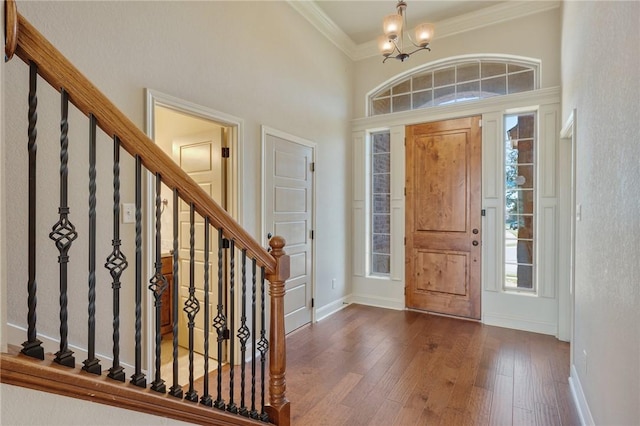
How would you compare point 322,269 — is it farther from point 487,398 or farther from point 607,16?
point 607,16

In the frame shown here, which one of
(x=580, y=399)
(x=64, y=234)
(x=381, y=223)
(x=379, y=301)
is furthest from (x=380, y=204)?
(x=64, y=234)

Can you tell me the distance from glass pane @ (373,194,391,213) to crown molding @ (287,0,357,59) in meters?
2.04

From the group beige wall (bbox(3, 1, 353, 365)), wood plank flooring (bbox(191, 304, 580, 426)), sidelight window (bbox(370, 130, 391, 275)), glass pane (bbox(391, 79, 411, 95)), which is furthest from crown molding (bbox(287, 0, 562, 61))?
wood plank flooring (bbox(191, 304, 580, 426))

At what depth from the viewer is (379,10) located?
12.6 feet

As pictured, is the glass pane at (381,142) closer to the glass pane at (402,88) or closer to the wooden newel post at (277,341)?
the glass pane at (402,88)

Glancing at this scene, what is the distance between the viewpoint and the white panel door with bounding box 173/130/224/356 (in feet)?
9.95

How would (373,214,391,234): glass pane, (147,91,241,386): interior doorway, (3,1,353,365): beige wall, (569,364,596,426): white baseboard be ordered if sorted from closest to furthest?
(3,1,353,365): beige wall → (569,364,596,426): white baseboard → (147,91,241,386): interior doorway → (373,214,391,234): glass pane

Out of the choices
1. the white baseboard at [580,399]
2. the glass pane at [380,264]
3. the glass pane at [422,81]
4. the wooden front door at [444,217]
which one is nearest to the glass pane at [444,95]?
the glass pane at [422,81]

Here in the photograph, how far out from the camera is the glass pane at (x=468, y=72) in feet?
13.5

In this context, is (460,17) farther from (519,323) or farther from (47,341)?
(47,341)

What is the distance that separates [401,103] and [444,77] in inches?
24.1

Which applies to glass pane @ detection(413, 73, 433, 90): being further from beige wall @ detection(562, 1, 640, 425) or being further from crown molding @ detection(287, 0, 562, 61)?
beige wall @ detection(562, 1, 640, 425)

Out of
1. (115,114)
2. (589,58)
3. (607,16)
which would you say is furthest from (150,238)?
(589,58)

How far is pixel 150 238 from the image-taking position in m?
2.29
